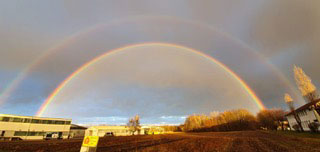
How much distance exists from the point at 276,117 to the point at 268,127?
6854mm

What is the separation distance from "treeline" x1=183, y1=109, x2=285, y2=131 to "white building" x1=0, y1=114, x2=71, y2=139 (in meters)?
92.1

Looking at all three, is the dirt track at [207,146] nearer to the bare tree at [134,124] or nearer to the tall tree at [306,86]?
the tall tree at [306,86]

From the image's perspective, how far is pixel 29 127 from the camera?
5662cm

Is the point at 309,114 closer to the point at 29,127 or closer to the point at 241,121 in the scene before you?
the point at 241,121

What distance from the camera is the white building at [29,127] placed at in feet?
168

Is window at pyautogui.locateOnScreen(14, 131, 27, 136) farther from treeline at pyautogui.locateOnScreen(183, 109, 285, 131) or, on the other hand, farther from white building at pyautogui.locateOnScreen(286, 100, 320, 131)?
treeline at pyautogui.locateOnScreen(183, 109, 285, 131)

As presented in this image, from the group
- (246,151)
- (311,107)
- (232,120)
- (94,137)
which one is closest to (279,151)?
(246,151)

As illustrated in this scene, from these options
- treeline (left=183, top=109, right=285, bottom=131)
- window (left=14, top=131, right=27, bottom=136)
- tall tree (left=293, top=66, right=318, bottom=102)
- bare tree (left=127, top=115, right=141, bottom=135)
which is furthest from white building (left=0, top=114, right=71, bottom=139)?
treeline (left=183, top=109, right=285, bottom=131)

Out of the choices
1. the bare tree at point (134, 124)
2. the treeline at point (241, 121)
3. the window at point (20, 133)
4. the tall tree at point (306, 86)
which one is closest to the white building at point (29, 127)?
the window at point (20, 133)

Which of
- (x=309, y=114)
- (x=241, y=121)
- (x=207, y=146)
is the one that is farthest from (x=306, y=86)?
(x=241, y=121)

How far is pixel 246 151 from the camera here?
43.0 feet

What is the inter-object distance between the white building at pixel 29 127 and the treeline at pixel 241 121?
302ft

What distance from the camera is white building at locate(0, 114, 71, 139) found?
168ft

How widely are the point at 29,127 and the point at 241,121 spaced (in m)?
110
